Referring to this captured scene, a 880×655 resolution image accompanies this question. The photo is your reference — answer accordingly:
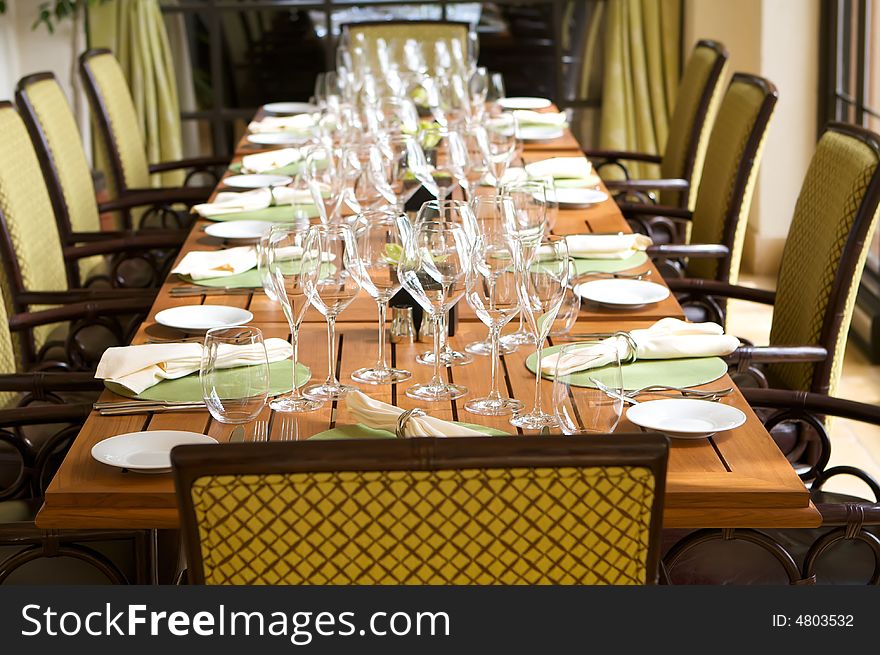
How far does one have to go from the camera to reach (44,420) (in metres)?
1.95

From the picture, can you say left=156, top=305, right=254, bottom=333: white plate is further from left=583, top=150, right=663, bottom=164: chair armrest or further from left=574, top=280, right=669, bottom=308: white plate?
left=583, top=150, right=663, bottom=164: chair armrest

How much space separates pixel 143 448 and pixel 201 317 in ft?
1.91

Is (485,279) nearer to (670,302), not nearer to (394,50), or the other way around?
(670,302)

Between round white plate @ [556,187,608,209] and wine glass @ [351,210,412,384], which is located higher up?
wine glass @ [351,210,412,384]

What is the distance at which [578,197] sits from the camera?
10.1 feet

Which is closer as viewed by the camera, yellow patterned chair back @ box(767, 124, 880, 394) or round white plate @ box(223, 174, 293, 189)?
yellow patterned chair back @ box(767, 124, 880, 394)

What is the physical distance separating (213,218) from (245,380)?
1374 millimetres

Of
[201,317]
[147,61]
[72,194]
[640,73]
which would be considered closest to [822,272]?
[201,317]

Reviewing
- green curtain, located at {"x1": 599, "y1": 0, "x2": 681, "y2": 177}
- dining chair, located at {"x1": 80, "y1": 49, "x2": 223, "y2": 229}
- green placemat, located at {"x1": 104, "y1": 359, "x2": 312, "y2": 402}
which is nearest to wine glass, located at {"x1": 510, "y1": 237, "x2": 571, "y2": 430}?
green placemat, located at {"x1": 104, "y1": 359, "x2": 312, "y2": 402}

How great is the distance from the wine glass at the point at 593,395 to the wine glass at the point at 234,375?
0.40 meters

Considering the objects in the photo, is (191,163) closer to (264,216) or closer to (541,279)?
(264,216)

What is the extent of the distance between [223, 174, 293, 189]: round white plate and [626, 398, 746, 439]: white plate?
1.75m

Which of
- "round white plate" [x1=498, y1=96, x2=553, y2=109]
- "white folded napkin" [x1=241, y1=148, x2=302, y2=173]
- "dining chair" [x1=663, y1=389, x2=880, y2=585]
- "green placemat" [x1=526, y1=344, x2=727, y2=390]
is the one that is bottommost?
"dining chair" [x1=663, y1=389, x2=880, y2=585]

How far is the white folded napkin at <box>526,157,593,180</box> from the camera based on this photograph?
3.29 meters
